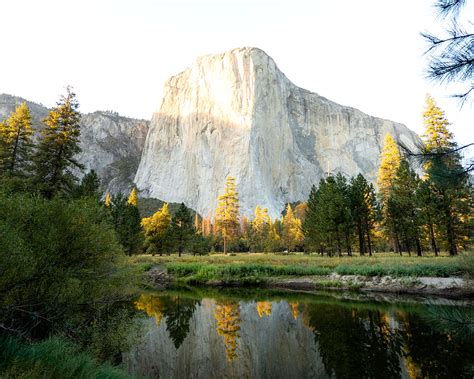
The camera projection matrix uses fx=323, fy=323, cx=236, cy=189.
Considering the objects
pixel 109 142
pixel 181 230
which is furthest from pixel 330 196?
pixel 109 142

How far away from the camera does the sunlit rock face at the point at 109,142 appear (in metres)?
130

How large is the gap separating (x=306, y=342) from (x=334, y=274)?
16432 mm

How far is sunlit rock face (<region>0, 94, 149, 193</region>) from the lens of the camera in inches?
5118

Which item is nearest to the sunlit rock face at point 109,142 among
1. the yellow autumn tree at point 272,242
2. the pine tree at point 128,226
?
the yellow autumn tree at point 272,242

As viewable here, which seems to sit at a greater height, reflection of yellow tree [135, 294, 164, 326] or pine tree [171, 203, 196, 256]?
pine tree [171, 203, 196, 256]

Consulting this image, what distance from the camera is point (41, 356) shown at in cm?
534

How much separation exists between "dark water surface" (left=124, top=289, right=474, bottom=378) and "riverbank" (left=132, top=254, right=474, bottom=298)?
12.6 feet

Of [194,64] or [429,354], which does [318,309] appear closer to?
[429,354]

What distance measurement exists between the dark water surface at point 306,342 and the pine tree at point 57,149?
38.1 feet

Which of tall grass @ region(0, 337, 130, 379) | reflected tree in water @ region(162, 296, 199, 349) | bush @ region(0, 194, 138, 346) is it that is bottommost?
reflected tree in water @ region(162, 296, 199, 349)

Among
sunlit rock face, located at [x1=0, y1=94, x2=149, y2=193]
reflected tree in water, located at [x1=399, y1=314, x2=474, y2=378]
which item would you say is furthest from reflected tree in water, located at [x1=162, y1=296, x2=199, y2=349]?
sunlit rock face, located at [x1=0, y1=94, x2=149, y2=193]

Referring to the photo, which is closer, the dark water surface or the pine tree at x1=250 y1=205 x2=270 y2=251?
the dark water surface

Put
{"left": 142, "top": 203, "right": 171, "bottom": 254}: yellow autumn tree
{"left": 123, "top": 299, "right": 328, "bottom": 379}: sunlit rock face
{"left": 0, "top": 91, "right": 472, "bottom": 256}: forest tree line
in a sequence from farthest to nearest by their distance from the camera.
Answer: {"left": 142, "top": 203, "right": 171, "bottom": 254}: yellow autumn tree → {"left": 0, "top": 91, "right": 472, "bottom": 256}: forest tree line → {"left": 123, "top": 299, "right": 328, "bottom": 379}: sunlit rock face

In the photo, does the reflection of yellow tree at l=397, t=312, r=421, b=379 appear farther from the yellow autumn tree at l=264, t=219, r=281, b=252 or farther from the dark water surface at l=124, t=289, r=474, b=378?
the yellow autumn tree at l=264, t=219, r=281, b=252
